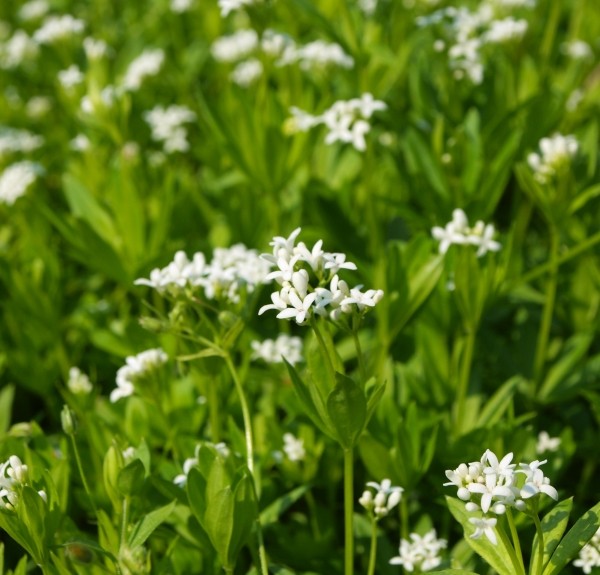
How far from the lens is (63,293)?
4551mm

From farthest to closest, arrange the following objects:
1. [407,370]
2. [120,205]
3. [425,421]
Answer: [120,205]
[407,370]
[425,421]

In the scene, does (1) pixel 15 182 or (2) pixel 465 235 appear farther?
(1) pixel 15 182

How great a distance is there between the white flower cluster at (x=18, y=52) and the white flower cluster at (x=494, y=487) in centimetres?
517

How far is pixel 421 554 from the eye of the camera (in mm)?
2863

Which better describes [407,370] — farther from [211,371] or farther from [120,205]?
[120,205]

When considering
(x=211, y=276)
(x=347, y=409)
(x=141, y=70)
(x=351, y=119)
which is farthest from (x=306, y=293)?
(x=141, y=70)

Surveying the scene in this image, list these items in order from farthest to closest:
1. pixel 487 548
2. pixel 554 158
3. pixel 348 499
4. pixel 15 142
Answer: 1. pixel 15 142
2. pixel 554 158
3. pixel 348 499
4. pixel 487 548

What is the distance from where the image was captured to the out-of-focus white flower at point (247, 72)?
5.34 m

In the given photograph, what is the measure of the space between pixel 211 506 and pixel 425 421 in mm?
1004

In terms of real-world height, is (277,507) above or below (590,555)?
above

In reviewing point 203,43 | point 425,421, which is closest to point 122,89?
point 203,43

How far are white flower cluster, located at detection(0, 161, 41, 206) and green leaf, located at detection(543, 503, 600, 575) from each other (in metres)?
3.05

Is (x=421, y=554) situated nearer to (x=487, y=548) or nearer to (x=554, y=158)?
→ (x=487, y=548)

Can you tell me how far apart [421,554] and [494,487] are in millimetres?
784
